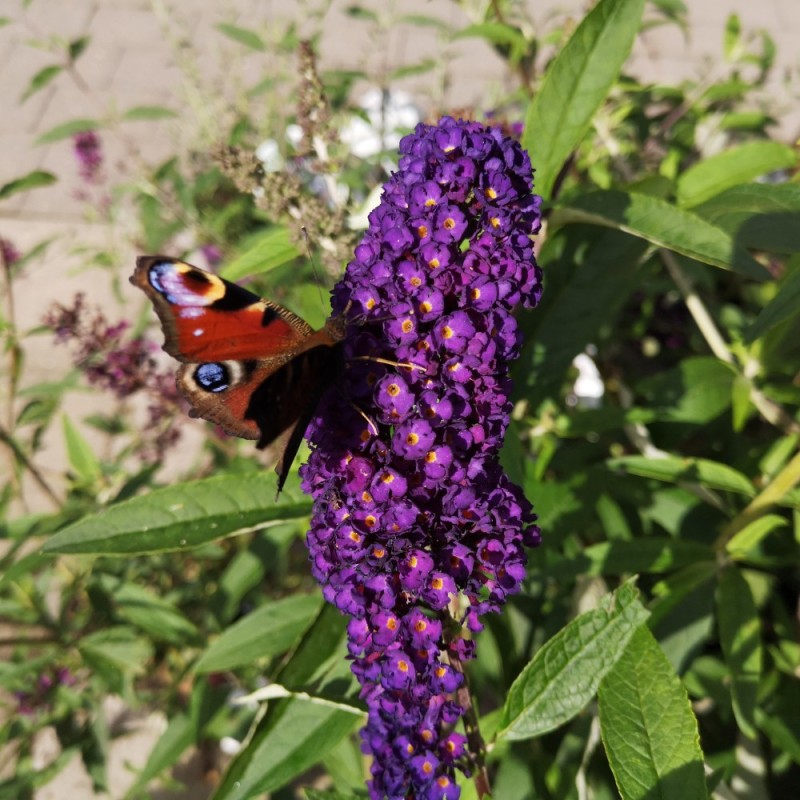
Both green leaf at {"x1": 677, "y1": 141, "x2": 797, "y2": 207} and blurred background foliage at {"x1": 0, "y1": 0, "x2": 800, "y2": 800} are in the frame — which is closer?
blurred background foliage at {"x1": 0, "y1": 0, "x2": 800, "y2": 800}

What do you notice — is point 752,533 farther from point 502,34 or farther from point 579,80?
point 502,34

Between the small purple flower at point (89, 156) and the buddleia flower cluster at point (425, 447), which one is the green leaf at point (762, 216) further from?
the small purple flower at point (89, 156)

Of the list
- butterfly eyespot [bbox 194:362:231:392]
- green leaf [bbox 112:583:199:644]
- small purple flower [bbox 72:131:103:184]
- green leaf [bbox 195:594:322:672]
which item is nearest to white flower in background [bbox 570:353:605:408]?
green leaf [bbox 195:594:322:672]

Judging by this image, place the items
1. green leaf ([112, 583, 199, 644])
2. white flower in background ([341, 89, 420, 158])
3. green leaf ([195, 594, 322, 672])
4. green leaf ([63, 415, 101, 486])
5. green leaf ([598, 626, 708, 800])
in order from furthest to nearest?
white flower in background ([341, 89, 420, 158]) < green leaf ([63, 415, 101, 486]) < green leaf ([112, 583, 199, 644]) < green leaf ([195, 594, 322, 672]) < green leaf ([598, 626, 708, 800])

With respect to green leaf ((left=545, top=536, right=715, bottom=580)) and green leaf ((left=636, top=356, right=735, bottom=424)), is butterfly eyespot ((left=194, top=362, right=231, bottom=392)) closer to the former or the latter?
green leaf ((left=545, top=536, right=715, bottom=580))

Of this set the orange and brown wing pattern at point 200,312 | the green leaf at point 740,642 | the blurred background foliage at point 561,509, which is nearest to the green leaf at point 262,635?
the blurred background foliage at point 561,509
